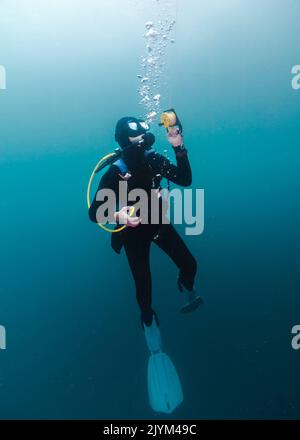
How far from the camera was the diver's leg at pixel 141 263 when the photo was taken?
3.26 m

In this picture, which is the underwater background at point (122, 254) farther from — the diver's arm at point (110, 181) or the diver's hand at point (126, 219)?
the diver's hand at point (126, 219)

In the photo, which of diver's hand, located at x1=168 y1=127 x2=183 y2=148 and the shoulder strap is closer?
diver's hand, located at x1=168 y1=127 x2=183 y2=148

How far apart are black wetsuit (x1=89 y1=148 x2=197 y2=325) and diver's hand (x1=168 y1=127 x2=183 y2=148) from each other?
0.70 feet

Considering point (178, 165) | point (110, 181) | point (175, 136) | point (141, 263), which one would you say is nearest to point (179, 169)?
point (178, 165)

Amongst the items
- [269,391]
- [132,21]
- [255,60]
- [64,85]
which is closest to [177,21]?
[132,21]

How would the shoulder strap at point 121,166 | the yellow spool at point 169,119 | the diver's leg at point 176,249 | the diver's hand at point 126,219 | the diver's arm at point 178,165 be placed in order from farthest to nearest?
the diver's leg at point 176,249
the shoulder strap at point 121,166
the diver's arm at point 178,165
the yellow spool at point 169,119
the diver's hand at point 126,219

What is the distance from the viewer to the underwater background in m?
5.26

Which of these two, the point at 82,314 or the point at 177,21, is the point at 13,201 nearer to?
the point at 82,314

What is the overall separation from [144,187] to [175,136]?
649mm

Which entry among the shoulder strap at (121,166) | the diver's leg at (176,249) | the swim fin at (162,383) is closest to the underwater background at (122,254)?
the swim fin at (162,383)

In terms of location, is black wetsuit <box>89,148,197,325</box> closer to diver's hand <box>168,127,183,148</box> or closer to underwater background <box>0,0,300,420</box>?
diver's hand <box>168,127,183,148</box>

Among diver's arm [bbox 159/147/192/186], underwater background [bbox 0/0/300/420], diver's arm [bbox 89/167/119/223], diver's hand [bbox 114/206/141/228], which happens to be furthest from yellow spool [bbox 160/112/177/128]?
underwater background [bbox 0/0/300/420]

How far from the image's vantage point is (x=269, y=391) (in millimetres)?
5059
